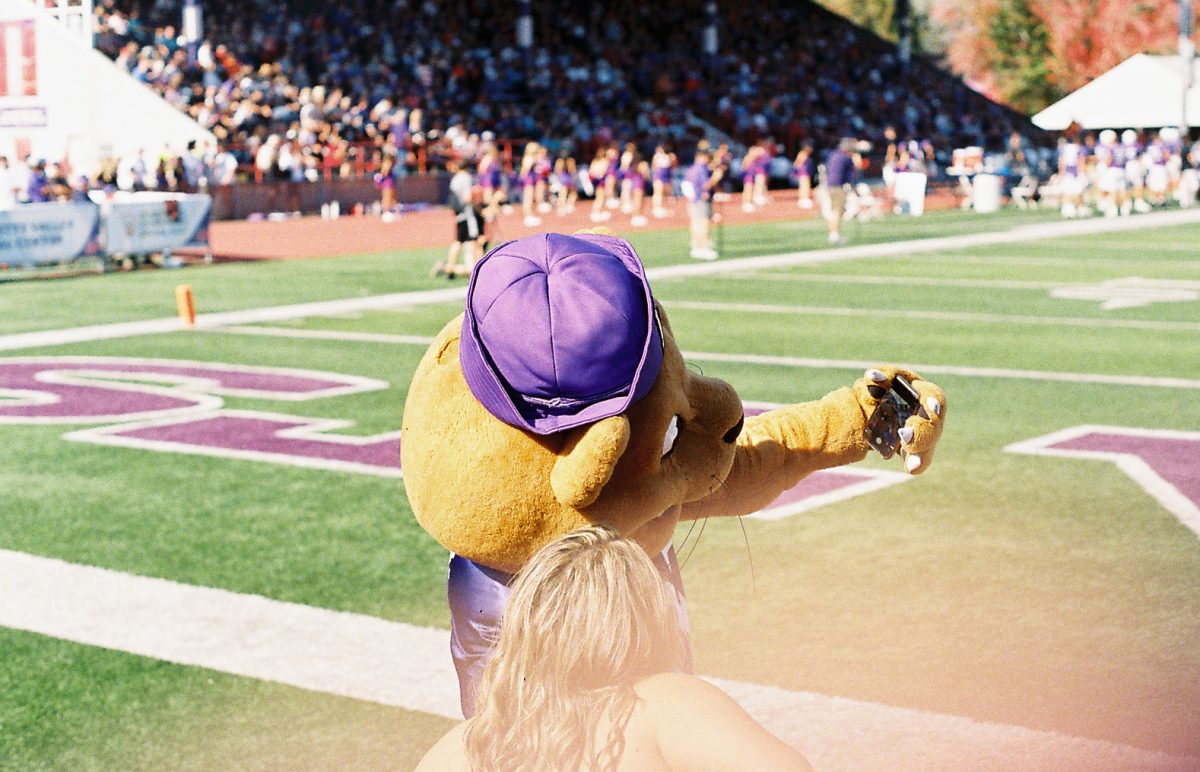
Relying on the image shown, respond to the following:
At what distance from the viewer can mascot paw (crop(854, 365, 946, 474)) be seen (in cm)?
365

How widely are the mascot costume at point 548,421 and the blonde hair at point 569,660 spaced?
0.59m

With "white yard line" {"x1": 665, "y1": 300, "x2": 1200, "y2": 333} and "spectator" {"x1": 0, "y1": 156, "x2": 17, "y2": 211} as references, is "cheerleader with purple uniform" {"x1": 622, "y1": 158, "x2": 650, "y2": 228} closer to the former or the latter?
"spectator" {"x1": 0, "y1": 156, "x2": 17, "y2": 211}

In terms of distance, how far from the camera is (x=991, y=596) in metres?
6.26

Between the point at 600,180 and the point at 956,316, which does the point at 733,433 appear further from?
the point at 600,180

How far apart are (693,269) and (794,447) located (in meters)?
16.2

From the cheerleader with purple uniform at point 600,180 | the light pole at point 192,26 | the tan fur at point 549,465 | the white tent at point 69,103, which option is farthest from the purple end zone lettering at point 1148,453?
the light pole at point 192,26

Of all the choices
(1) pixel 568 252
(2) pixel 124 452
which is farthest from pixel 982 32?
(1) pixel 568 252

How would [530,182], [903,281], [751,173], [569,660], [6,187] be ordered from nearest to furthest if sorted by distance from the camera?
[569,660]
[903,281]
[6,187]
[530,182]
[751,173]

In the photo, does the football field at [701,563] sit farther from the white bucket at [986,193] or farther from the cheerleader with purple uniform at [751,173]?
the cheerleader with purple uniform at [751,173]

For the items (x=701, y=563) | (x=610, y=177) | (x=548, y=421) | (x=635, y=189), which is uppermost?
(x=610, y=177)

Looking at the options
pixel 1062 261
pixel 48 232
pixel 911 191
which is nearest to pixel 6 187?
pixel 48 232

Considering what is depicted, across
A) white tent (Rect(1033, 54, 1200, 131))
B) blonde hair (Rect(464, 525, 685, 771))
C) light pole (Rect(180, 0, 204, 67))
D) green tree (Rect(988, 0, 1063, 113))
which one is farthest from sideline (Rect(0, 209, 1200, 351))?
green tree (Rect(988, 0, 1063, 113))

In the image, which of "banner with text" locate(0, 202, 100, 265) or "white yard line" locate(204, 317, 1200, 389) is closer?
"white yard line" locate(204, 317, 1200, 389)

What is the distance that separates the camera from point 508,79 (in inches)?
1639
